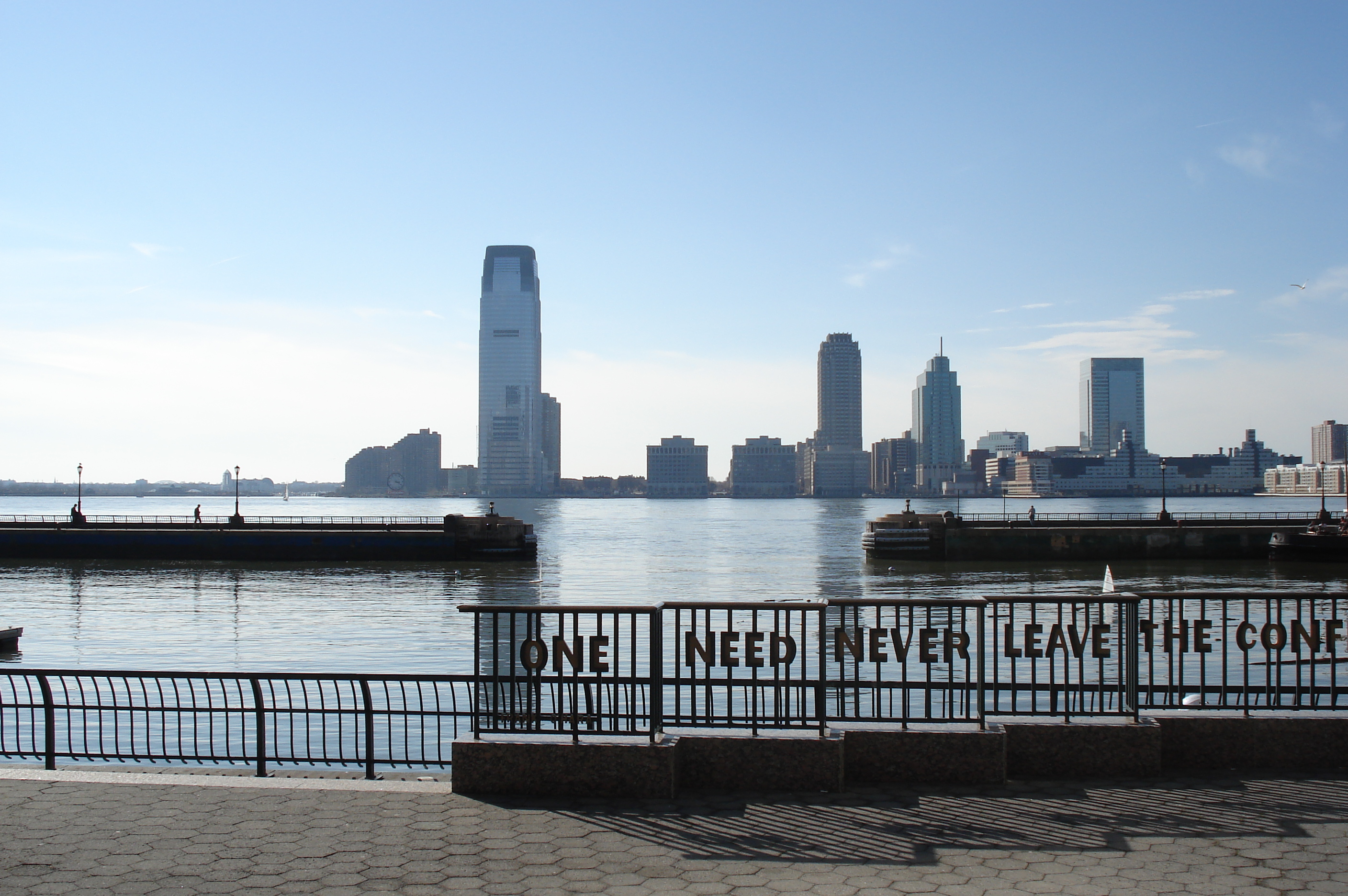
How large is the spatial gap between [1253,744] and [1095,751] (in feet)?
4.55

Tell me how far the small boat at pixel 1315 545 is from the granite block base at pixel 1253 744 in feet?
212

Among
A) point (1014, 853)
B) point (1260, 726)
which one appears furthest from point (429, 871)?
point (1260, 726)

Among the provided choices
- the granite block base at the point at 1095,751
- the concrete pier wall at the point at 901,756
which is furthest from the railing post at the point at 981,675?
the granite block base at the point at 1095,751

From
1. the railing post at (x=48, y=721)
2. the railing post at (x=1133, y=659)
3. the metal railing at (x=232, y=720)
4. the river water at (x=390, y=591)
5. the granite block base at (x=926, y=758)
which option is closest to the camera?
the granite block base at (x=926, y=758)

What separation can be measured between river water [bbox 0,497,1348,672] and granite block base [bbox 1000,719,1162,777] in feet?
65.1

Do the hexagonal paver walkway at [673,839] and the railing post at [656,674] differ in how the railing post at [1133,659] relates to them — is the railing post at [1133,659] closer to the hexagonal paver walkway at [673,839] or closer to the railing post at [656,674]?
the hexagonal paver walkway at [673,839]

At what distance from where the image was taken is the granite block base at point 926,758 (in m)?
8.30

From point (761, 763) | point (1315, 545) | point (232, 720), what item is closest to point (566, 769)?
point (761, 763)

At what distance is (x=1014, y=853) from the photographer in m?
6.65

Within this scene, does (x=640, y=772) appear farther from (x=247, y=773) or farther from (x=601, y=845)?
(x=247, y=773)

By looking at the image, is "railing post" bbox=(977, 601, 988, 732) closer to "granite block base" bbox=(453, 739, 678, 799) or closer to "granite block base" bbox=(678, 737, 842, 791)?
"granite block base" bbox=(678, 737, 842, 791)

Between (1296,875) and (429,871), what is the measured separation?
16.7ft

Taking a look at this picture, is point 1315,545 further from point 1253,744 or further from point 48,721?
point 48,721

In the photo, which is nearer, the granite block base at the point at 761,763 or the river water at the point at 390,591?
the granite block base at the point at 761,763
